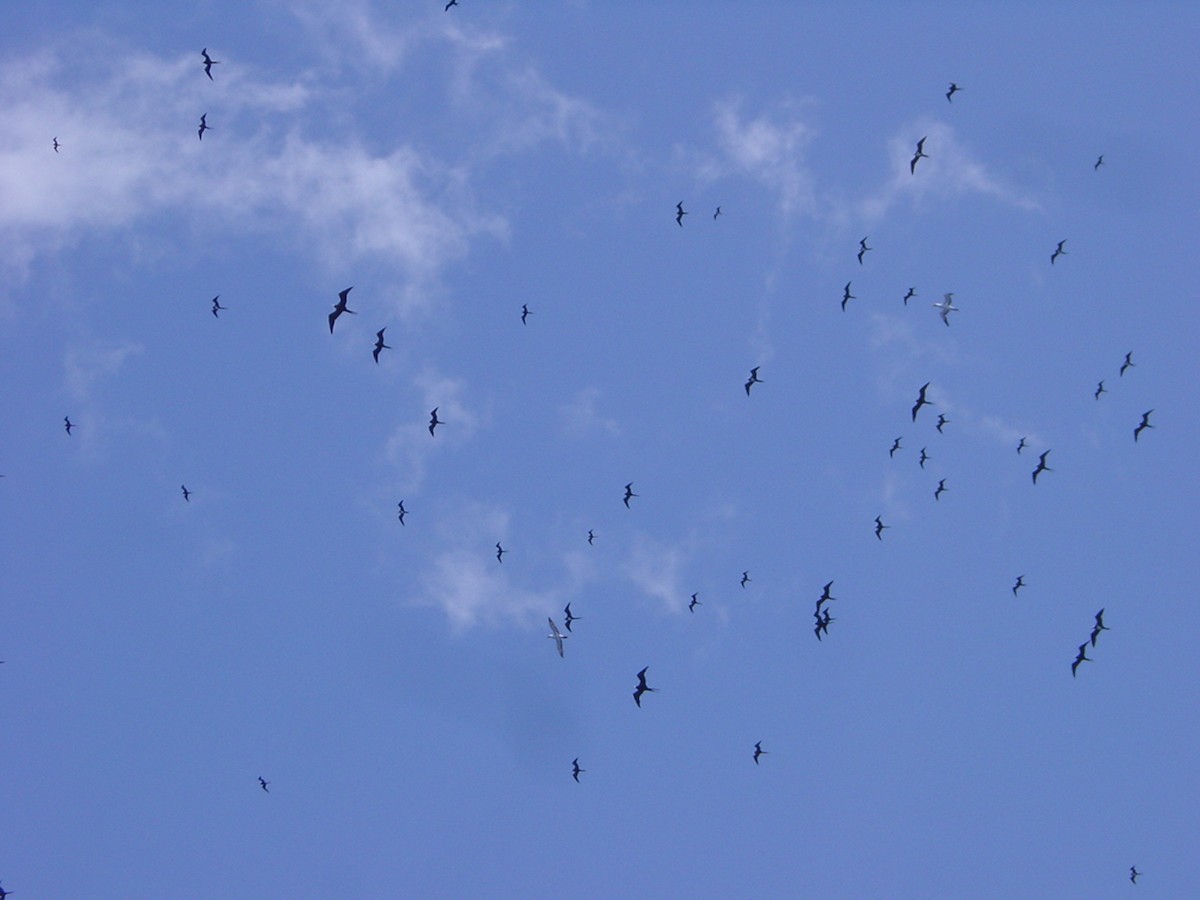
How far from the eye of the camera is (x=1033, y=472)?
435 feet

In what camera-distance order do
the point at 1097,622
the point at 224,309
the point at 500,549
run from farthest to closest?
the point at 224,309
the point at 500,549
the point at 1097,622

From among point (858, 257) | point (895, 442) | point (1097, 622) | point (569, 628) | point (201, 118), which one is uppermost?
point (201, 118)

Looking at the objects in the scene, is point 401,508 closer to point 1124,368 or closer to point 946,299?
point 946,299

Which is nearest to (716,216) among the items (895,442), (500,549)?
(895,442)

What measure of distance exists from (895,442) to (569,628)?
3221 cm

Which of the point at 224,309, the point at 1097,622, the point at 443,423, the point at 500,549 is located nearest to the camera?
the point at 1097,622

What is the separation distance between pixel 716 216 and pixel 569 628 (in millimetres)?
37873

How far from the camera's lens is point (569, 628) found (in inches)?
5625

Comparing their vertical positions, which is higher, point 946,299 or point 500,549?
point 946,299

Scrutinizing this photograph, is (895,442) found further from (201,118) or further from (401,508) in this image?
(201,118)

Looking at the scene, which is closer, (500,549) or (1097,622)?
(1097,622)

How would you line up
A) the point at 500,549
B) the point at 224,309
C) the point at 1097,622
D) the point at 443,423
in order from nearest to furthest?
1. the point at 1097,622
2. the point at 443,423
3. the point at 500,549
4. the point at 224,309

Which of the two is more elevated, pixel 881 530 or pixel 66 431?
pixel 66 431

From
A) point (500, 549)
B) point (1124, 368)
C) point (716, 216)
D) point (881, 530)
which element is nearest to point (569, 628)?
point (500, 549)
